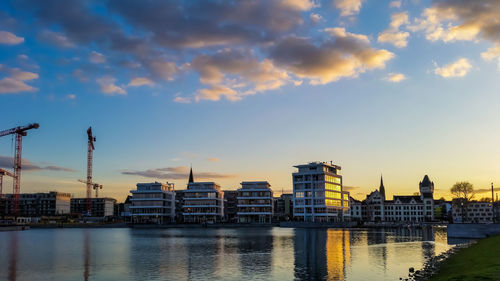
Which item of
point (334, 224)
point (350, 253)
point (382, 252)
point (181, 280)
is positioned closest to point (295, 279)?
point (181, 280)

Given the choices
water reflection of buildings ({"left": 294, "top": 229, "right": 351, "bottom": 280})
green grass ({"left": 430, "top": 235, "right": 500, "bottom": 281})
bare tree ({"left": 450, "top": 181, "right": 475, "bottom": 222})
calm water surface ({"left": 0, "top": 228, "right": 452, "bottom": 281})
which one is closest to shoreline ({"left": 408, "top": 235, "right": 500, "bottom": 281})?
green grass ({"left": 430, "top": 235, "right": 500, "bottom": 281})

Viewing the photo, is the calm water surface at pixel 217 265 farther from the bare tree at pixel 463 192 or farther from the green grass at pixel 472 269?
the bare tree at pixel 463 192

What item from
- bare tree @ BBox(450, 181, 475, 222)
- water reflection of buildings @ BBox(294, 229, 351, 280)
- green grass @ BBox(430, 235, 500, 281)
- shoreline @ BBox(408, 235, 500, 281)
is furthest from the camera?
bare tree @ BBox(450, 181, 475, 222)

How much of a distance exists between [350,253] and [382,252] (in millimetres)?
6260

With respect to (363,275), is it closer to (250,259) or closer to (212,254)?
(250,259)

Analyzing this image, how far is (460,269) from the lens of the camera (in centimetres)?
4469

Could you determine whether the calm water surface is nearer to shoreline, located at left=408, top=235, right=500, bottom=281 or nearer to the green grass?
shoreline, located at left=408, top=235, right=500, bottom=281

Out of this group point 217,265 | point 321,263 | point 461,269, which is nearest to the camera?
point 461,269

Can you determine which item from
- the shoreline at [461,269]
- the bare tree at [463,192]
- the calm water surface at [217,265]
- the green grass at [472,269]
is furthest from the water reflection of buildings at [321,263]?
the bare tree at [463,192]

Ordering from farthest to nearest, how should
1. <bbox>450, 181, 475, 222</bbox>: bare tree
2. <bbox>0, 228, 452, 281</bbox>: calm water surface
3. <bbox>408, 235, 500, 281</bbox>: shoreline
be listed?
<bbox>450, 181, 475, 222</bbox>: bare tree
<bbox>0, 228, 452, 281</bbox>: calm water surface
<bbox>408, 235, 500, 281</bbox>: shoreline

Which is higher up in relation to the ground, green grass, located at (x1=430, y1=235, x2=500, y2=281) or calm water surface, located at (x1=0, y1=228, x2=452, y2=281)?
green grass, located at (x1=430, y1=235, x2=500, y2=281)

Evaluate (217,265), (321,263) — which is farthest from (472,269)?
(217,265)

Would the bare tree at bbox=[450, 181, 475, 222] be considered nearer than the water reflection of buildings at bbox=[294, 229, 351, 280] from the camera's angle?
No

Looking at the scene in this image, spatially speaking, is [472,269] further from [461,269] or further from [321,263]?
[321,263]
